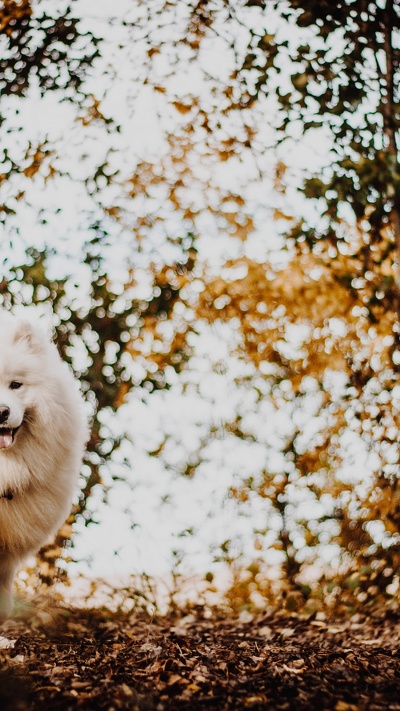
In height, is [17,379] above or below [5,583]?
above

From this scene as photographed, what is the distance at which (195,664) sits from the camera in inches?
135

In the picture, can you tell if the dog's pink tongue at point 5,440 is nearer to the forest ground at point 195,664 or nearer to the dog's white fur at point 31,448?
the dog's white fur at point 31,448

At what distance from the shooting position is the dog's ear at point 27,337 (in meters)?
4.04

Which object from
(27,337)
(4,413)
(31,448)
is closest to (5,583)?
(31,448)

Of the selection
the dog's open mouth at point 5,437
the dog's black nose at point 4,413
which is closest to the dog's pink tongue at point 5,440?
the dog's open mouth at point 5,437

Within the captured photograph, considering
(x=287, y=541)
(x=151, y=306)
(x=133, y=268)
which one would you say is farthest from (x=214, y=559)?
(x=133, y=268)

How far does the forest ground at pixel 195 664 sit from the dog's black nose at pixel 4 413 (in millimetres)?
1205

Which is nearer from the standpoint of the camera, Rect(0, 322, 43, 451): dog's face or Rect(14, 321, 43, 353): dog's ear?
Rect(0, 322, 43, 451): dog's face

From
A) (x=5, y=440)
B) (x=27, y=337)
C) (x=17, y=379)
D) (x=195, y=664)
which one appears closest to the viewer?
(x=195, y=664)

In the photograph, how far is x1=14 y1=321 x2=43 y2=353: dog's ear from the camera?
13.2 feet

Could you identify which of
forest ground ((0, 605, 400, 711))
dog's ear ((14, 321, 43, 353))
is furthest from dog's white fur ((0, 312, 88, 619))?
forest ground ((0, 605, 400, 711))

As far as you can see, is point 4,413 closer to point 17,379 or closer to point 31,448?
point 17,379

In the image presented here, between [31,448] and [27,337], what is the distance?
69 centimetres

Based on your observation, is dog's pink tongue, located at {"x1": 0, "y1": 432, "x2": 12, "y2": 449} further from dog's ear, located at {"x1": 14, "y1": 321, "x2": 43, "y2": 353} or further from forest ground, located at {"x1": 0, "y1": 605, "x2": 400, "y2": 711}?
forest ground, located at {"x1": 0, "y1": 605, "x2": 400, "y2": 711}
